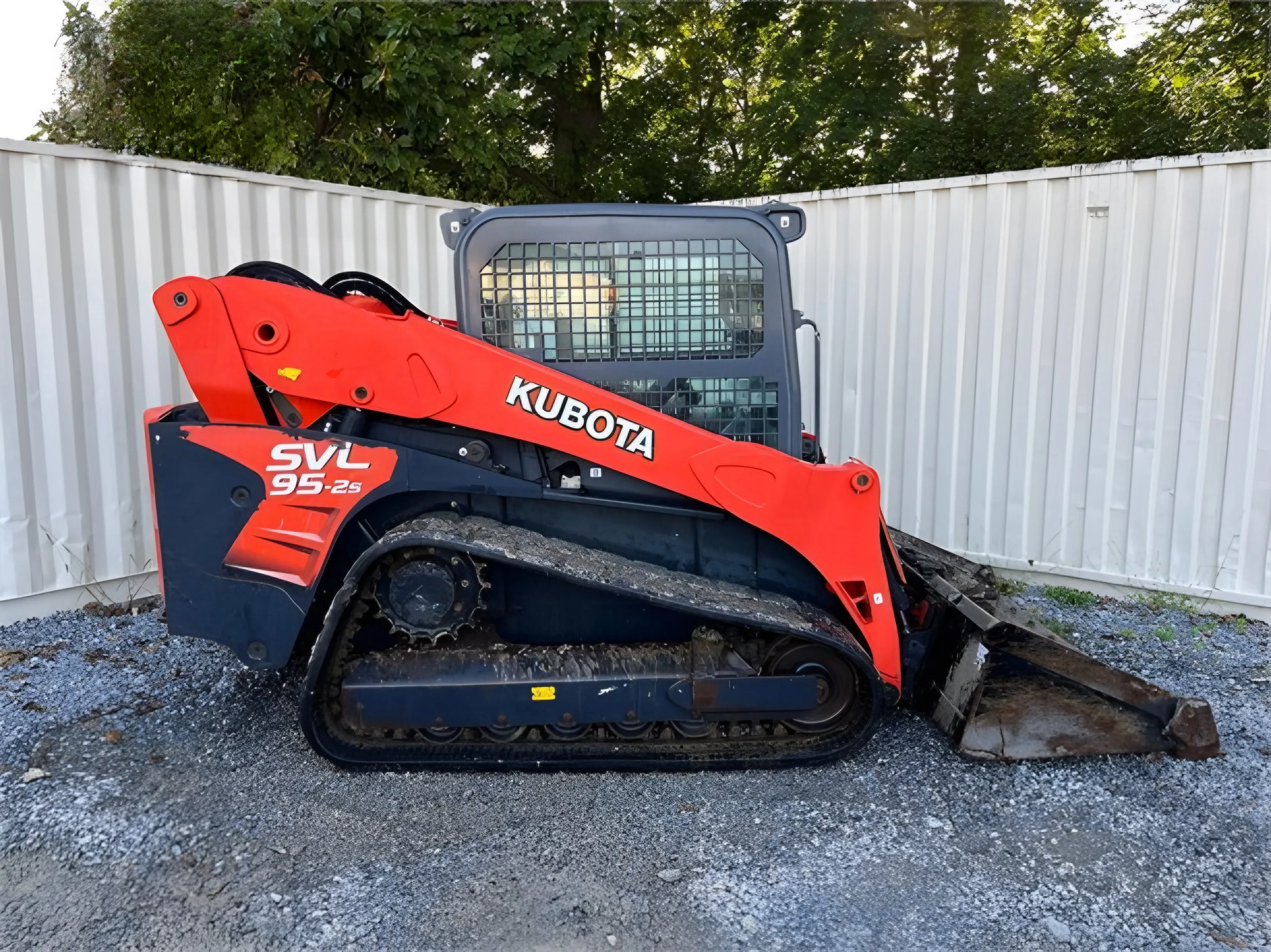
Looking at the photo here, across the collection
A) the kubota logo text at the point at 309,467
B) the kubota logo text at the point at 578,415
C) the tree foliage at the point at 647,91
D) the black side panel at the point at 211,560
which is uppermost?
the tree foliage at the point at 647,91

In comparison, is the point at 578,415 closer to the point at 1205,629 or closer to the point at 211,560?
the point at 211,560

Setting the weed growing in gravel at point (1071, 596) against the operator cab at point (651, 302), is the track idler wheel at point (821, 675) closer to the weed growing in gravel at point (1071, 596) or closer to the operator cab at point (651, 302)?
the operator cab at point (651, 302)

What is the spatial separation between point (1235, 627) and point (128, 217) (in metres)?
6.59

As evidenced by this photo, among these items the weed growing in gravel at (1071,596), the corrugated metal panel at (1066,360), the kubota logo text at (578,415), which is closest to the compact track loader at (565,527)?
the kubota logo text at (578,415)

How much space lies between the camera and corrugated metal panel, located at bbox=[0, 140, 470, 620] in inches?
180

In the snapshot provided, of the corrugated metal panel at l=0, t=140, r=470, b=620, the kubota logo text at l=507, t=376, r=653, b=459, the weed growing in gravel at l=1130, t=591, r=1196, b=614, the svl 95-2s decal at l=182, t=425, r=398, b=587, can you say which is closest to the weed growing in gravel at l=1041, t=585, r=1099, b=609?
the weed growing in gravel at l=1130, t=591, r=1196, b=614

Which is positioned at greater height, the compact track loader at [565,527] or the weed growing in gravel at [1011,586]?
the compact track loader at [565,527]

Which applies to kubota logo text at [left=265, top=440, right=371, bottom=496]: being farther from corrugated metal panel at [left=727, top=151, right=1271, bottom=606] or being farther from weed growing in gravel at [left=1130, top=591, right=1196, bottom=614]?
weed growing in gravel at [left=1130, top=591, right=1196, bottom=614]

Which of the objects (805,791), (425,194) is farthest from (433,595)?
(425,194)

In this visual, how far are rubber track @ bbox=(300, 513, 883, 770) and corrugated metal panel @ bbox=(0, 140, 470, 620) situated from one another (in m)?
2.60

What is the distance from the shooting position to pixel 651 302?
3.36m

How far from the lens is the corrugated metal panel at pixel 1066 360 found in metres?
5.01

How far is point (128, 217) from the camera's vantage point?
16.1 feet

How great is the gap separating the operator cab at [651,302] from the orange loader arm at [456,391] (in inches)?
7.3
